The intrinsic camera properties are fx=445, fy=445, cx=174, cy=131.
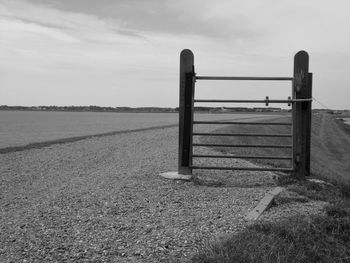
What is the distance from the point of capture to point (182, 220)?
222 inches

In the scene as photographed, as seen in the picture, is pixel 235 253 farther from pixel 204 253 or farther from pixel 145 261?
pixel 145 261

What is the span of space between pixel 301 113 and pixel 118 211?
4170 millimetres

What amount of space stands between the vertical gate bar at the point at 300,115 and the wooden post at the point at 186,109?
1965 mm

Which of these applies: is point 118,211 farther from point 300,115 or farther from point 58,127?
point 58,127

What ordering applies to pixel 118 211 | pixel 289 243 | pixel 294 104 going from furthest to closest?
pixel 294 104
pixel 118 211
pixel 289 243

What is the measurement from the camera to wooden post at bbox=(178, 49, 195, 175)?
28.0 ft

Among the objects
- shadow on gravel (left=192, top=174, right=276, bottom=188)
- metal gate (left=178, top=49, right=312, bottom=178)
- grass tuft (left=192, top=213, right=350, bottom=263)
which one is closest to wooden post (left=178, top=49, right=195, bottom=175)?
metal gate (left=178, top=49, right=312, bottom=178)

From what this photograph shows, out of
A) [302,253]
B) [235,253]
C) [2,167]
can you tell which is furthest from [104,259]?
[2,167]

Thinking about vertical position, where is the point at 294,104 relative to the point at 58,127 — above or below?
above

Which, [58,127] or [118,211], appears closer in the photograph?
[118,211]

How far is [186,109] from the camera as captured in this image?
28.0 feet

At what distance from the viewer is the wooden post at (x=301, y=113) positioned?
8.41 metres

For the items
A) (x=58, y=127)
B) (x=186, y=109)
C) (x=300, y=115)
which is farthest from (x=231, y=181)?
(x=58, y=127)

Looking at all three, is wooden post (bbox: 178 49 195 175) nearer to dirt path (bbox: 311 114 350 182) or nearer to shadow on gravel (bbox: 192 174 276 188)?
shadow on gravel (bbox: 192 174 276 188)
